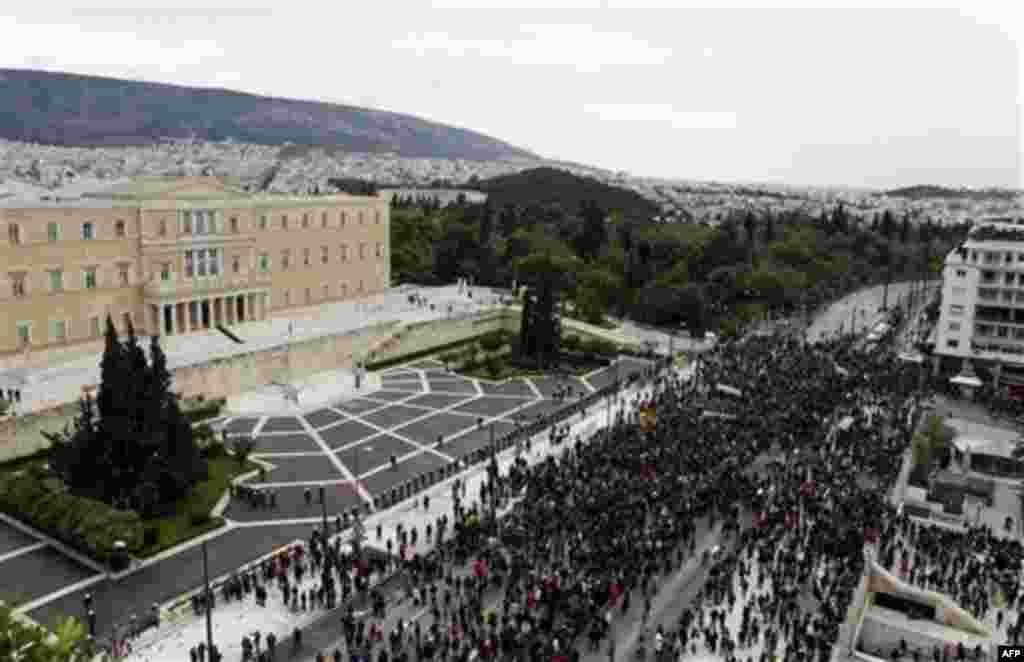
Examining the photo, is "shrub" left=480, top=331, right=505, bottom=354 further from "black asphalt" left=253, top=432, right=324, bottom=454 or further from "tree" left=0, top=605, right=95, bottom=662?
"tree" left=0, top=605, right=95, bottom=662

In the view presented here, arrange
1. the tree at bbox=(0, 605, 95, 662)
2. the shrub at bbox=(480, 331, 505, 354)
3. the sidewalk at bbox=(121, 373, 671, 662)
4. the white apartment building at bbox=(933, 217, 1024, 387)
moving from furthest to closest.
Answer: the shrub at bbox=(480, 331, 505, 354)
the white apartment building at bbox=(933, 217, 1024, 387)
the sidewalk at bbox=(121, 373, 671, 662)
the tree at bbox=(0, 605, 95, 662)

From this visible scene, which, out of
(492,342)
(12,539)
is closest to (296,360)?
(492,342)

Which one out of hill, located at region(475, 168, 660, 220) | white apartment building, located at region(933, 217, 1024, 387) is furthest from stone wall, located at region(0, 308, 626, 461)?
hill, located at region(475, 168, 660, 220)

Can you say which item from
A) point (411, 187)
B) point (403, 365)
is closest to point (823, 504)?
point (403, 365)

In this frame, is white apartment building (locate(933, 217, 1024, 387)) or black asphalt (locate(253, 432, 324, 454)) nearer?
black asphalt (locate(253, 432, 324, 454))

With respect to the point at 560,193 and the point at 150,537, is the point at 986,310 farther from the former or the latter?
the point at 560,193

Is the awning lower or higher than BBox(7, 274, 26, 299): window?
lower

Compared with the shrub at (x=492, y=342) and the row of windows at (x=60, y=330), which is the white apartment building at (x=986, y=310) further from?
the row of windows at (x=60, y=330)

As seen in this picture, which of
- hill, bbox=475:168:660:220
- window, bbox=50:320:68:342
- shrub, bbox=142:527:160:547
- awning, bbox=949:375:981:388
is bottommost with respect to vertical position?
shrub, bbox=142:527:160:547

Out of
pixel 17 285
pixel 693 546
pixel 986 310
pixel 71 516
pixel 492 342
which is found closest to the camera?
pixel 71 516
